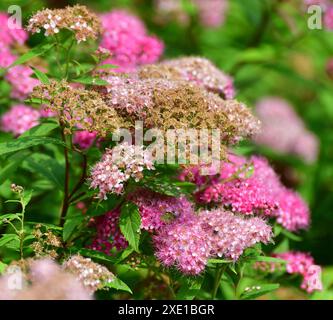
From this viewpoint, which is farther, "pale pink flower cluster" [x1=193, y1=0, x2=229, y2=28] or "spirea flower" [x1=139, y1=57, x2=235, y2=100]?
"pale pink flower cluster" [x1=193, y1=0, x2=229, y2=28]

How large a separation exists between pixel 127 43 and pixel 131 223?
138cm

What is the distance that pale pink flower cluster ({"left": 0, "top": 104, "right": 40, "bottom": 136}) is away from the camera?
347 centimetres

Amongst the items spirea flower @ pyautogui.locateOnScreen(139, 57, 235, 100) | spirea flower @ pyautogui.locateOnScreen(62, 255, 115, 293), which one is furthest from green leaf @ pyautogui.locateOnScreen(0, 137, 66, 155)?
spirea flower @ pyautogui.locateOnScreen(139, 57, 235, 100)

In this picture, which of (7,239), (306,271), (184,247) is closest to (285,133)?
(306,271)

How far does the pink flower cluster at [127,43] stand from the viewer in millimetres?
3656

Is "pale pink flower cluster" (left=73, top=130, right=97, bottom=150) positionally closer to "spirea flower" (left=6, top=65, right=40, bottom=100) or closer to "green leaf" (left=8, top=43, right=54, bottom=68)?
"green leaf" (left=8, top=43, right=54, bottom=68)

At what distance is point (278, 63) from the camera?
16.3 ft

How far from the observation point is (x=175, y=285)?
3014mm

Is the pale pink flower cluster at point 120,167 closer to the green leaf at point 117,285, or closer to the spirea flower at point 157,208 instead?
the spirea flower at point 157,208

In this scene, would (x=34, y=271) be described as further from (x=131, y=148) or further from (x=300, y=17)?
(x=300, y=17)

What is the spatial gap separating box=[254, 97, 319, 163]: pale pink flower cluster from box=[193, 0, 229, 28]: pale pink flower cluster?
0.84 meters

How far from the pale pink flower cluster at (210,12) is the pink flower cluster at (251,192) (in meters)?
2.39

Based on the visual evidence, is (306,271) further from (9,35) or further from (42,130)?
(9,35)
